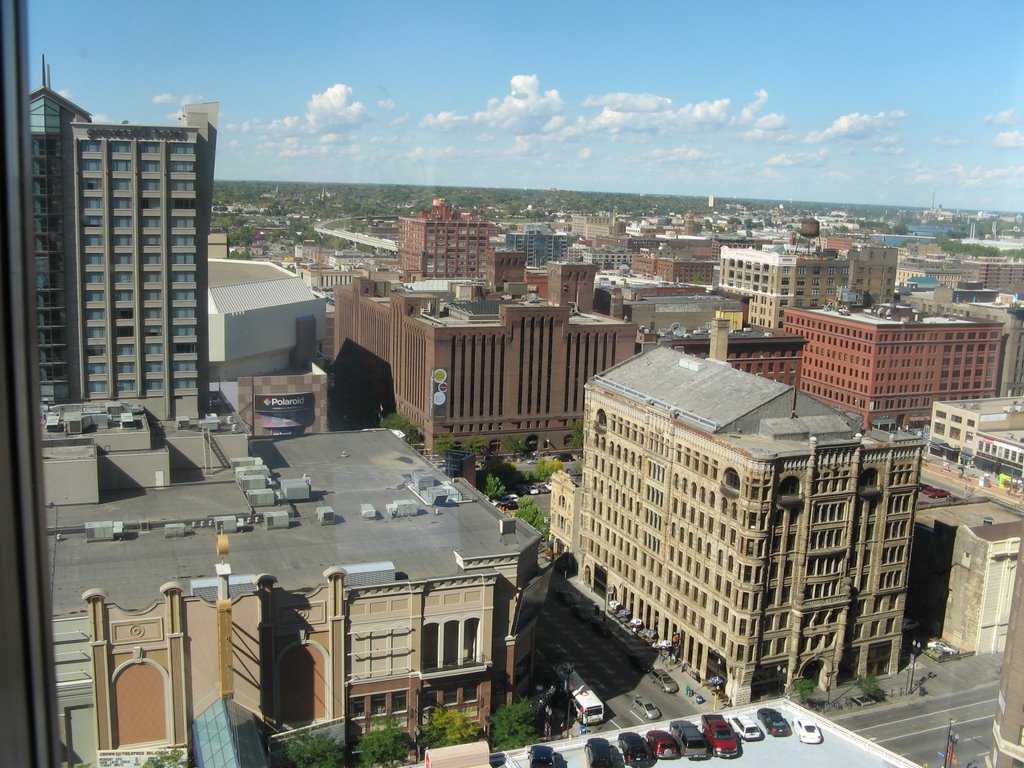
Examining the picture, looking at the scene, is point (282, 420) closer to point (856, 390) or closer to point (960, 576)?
point (960, 576)

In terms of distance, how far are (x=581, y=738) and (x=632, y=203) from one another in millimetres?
126482

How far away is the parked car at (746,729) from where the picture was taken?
11627 mm

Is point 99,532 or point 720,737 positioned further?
point 99,532

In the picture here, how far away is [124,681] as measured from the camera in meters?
11.8

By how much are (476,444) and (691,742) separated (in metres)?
19.4

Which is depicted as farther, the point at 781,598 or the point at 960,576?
the point at 960,576

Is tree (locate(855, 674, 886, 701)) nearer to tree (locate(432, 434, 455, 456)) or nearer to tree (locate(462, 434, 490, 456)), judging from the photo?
tree (locate(462, 434, 490, 456))

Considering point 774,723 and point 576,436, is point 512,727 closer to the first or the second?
point 774,723

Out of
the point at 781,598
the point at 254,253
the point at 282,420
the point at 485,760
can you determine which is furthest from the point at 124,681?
the point at 254,253

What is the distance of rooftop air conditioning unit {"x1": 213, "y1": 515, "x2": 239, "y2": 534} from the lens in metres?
14.6

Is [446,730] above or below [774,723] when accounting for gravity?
below

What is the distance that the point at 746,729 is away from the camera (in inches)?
462

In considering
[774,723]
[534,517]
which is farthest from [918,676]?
[534,517]

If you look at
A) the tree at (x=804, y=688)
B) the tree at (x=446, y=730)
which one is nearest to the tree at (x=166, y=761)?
the tree at (x=446, y=730)
